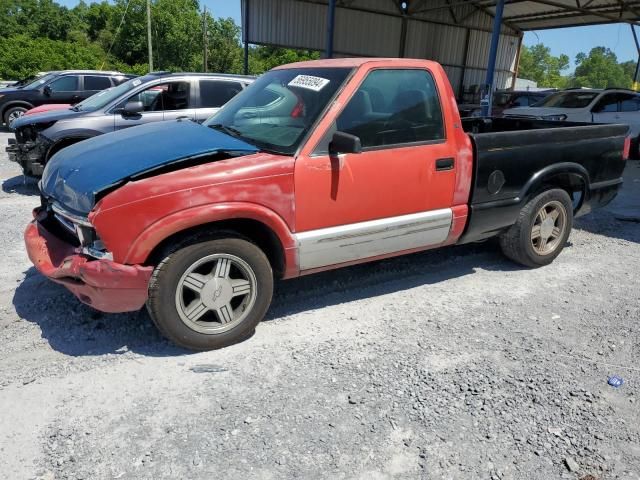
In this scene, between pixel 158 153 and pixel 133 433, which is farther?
pixel 158 153

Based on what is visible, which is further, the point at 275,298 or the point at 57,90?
the point at 57,90

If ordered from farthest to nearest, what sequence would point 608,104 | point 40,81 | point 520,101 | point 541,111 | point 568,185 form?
point 520,101 → point 40,81 → point 608,104 → point 541,111 → point 568,185

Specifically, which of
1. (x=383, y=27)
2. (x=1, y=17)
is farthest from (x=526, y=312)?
(x=1, y=17)

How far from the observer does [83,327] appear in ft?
11.9

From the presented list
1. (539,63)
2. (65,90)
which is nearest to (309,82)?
(65,90)

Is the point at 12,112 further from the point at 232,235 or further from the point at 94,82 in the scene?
the point at 232,235

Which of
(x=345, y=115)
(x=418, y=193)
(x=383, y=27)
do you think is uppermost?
(x=383, y=27)

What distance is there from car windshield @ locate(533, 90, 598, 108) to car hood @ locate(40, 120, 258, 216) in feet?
37.5

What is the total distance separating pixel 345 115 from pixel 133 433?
2.38m

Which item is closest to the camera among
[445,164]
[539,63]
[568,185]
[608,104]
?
[445,164]

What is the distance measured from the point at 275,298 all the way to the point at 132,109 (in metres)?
4.37

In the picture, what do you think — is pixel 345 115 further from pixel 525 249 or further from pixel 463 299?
pixel 525 249

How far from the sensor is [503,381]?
315cm

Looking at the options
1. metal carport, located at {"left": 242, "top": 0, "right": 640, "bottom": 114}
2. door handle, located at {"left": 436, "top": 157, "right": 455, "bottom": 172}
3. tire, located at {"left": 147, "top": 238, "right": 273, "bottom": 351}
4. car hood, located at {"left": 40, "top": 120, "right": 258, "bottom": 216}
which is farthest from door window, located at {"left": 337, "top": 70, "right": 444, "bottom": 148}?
metal carport, located at {"left": 242, "top": 0, "right": 640, "bottom": 114}
